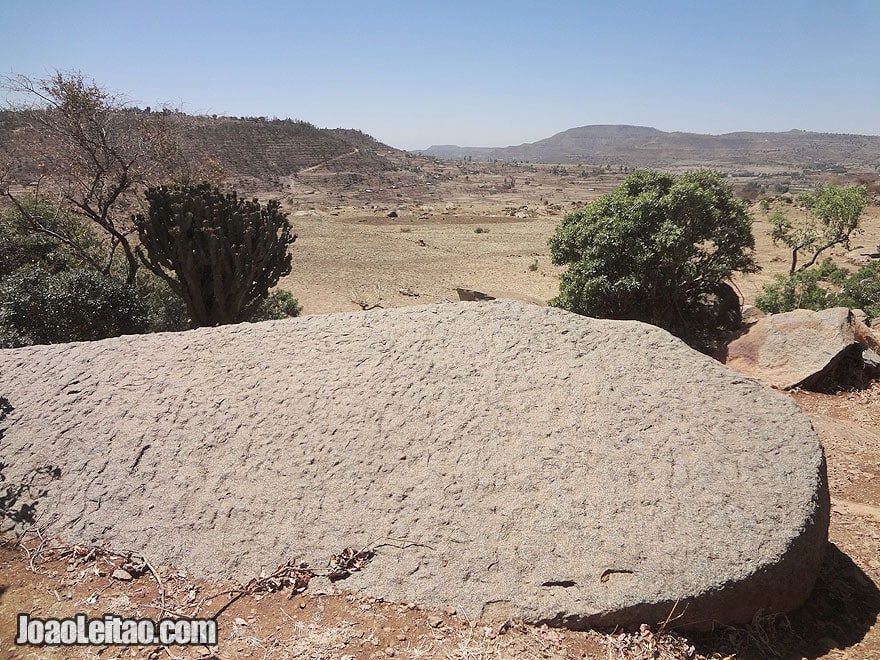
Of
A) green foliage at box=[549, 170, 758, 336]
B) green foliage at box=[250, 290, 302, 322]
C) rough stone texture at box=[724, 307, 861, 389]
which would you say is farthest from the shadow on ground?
green foliage at box=[250, 290, 302, 322]

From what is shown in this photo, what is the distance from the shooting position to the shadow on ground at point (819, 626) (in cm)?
313

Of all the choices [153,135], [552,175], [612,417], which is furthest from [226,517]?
[552,175]

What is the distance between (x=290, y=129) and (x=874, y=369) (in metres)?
61.4

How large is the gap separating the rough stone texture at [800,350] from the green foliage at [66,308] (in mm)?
9291

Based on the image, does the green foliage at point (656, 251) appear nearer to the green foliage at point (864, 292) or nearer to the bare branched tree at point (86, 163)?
the green foliage at point (864, 292)

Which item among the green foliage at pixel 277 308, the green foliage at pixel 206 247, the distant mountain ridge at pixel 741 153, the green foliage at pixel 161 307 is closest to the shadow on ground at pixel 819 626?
the green foliage at pixel 206 247

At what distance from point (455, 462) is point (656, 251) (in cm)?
648

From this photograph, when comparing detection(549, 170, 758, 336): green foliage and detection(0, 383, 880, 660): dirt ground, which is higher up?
detection(549, 170, 758, 336): green foliage

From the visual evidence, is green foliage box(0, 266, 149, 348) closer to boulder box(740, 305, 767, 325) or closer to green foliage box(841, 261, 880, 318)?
boulder box(740, 305, 767, 325)

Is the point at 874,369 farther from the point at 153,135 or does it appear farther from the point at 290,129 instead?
the point at 290,129

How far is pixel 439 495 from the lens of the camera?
364 centimetres

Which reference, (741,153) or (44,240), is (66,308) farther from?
(741,153)

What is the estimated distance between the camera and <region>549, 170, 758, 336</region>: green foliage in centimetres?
907

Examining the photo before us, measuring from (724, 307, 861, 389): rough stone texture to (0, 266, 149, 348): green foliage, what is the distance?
30.5 feet
